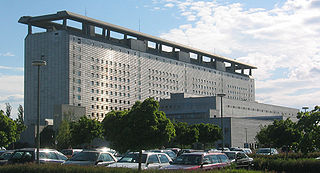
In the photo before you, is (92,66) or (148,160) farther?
(92,66)

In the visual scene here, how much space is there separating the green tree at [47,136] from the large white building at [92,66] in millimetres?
11258

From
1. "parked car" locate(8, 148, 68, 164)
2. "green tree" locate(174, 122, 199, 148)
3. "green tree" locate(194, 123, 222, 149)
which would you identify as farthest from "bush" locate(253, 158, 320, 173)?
"green tree" locate(194, 123, 222, 149)

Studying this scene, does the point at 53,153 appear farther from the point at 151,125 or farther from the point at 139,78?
the point at 139,78

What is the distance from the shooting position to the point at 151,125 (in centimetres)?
2150

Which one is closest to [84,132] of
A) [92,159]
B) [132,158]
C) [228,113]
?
[92,159]

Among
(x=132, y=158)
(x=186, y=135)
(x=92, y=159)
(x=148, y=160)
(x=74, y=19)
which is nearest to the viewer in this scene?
(x=148, y=160)

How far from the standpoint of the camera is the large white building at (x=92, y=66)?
115 meters

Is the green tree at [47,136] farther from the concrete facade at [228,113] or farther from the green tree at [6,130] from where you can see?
the green tree at [6,130]

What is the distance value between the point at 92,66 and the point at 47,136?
2852 cm

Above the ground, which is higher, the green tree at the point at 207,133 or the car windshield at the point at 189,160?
the car windshield at the point at 189,160

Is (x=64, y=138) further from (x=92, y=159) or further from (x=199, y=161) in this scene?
(x=199, y=161)

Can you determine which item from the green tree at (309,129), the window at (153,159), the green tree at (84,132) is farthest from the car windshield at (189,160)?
the green tree at (84,132)

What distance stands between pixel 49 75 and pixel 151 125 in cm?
10139

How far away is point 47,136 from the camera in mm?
98875
